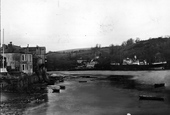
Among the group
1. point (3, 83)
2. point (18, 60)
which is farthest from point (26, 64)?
point (3, 83)

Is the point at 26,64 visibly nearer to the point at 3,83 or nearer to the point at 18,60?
the point at 18,60

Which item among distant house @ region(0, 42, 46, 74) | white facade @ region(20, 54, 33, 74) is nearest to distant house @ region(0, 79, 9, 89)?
distant house @ region(0, 42, 46, 74)

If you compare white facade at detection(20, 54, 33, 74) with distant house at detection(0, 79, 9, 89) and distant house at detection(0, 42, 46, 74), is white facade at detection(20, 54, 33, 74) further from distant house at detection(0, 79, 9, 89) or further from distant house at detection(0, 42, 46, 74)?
distant house at detection(0, 79, 9, 89)

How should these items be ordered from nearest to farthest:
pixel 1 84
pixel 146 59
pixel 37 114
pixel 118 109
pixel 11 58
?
pixel 37 114 → pixel 118 109 → pixel 1 84 → pixel 11 58 → pixel 146 59

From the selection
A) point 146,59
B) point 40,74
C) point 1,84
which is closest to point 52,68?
point 146,59

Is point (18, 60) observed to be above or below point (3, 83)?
above

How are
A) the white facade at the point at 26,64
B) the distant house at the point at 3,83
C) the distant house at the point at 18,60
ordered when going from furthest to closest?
the white facade at the point at 26,64 < the distant house at the point at 18,60 < the distant house at the point at 3,83

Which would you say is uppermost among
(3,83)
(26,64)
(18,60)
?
(18,60)

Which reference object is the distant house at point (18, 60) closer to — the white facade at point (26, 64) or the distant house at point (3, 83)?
the white facade at point (26, 64)

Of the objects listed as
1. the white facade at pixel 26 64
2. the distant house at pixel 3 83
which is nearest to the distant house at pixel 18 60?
the white facade at pixel 26 64

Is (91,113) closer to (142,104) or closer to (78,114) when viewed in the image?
(78,114)

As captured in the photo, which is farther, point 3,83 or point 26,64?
point 26,64
